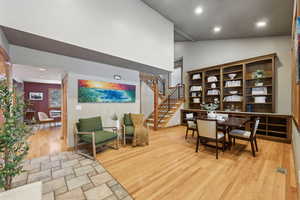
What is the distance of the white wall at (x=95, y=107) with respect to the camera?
10.8 ft

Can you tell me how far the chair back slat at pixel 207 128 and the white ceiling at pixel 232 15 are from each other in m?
3.08

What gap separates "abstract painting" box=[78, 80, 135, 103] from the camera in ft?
11.4

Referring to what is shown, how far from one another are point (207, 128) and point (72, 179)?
2.84 meters

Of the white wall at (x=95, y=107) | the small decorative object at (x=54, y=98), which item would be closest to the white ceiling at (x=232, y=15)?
the white wall at (x=95, y=107)

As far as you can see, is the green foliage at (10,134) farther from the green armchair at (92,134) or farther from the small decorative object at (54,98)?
the small decorative object at (54,98)

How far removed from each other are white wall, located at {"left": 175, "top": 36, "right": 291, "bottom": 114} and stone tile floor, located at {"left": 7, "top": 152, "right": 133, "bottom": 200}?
541 cm

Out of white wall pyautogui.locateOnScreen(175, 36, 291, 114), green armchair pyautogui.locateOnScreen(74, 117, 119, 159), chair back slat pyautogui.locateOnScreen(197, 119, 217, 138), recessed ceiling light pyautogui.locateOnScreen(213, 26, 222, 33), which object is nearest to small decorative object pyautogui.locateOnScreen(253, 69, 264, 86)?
white wall pyautogui.locateOnScreen(175, 36, 291, 114)

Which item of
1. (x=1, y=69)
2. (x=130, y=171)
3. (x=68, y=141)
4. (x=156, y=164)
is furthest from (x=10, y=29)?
(x=156, y=164)

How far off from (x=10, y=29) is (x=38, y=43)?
49 centimetres

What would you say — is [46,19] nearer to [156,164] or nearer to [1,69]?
[1,69]

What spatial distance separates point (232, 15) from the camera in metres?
3.63

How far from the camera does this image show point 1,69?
2.04 meters

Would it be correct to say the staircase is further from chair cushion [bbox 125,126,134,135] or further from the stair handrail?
chair cushion [bbox 125,126,134,135]

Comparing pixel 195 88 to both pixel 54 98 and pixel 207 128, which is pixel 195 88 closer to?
pixel 207 128
